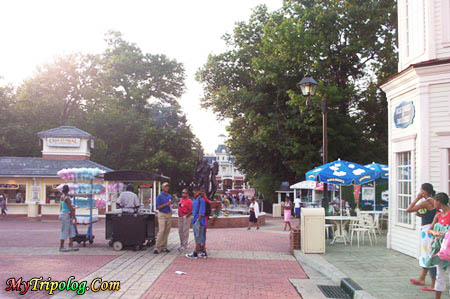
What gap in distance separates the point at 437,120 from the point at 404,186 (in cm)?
222

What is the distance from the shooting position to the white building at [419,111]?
406 inches

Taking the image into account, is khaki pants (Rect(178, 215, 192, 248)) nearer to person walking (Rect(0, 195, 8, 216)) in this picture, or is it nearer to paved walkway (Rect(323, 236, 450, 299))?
paved walkway (Rect(323, 236, 450, 299))

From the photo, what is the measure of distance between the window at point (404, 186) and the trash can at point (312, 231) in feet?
7.32

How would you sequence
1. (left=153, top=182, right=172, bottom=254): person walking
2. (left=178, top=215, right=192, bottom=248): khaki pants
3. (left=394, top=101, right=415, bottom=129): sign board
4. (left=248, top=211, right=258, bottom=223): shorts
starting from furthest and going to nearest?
(left=248, top=211, right=258, bottom=223): shorts → (left=178, top=215, right=192, bottom=248): khaki pants → (left=153, top=182, right=172, bottom=254): person walking → (left=394, top=101, right=415, bottom=129): sign board

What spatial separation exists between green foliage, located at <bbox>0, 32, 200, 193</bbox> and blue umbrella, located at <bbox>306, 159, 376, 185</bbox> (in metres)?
→ 27.1

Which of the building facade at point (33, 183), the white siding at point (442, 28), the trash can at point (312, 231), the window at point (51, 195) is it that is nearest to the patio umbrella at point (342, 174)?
the trash can at point (312, 231)

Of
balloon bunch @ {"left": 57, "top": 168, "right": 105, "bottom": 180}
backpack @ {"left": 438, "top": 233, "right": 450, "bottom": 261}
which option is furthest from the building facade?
backpack @ {"left": 438, "top": 233, "right": 450, "bottom": 261}

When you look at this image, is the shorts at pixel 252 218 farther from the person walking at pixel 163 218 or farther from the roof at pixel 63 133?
the roof at pixel 63 133

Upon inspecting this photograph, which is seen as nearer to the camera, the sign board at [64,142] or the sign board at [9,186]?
the sign board at [9,186]

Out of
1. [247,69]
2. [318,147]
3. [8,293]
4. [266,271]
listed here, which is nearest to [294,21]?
[247,69]

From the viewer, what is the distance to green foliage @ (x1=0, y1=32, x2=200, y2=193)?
133 ft

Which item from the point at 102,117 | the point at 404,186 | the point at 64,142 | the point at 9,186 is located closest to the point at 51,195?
the point at 9,186

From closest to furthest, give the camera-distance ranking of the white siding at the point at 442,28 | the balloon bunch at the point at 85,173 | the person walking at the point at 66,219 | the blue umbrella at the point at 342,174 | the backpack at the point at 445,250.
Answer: the backpack at the point at 445,250
the white siding at the point at 442,28
the person walking at the point at 66,219
the blue umbrella at the point at 342,174
the balloon bunch at the point at 85,173

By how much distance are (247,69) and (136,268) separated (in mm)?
26943
